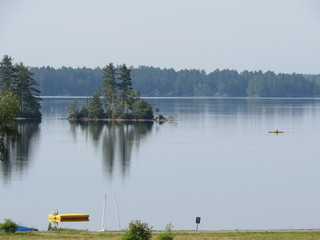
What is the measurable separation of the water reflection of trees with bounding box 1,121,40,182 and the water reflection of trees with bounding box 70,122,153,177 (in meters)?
8.09

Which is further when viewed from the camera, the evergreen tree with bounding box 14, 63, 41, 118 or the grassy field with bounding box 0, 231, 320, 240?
the evergreen tree with bounding box 14, 63, 41, 118

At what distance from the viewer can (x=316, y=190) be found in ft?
231

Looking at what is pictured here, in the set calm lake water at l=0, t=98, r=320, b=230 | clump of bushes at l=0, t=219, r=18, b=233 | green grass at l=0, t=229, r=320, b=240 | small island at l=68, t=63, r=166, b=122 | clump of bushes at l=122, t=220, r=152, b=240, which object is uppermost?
small island at l=68, t=63, r=166, b=122

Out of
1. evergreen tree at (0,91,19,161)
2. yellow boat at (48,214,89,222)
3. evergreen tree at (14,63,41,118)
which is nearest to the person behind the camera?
yellow boat at (48,214,89,222)

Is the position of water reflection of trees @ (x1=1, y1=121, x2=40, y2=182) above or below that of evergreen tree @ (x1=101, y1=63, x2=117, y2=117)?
below

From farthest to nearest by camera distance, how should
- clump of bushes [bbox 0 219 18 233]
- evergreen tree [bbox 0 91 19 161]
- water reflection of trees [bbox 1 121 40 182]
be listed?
water reflection of trees [bbox 1 121 40 182] < evergreen tree [bbox 0 91 19 161] < clump of bushes [bbox 0 219 18 233]

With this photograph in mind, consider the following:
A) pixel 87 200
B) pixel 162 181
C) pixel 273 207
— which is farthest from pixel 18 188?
pixel 273 207

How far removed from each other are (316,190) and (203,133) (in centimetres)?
6831

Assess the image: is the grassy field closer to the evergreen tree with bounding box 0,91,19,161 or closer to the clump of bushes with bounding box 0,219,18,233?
the clump of bushes with bounding box 0,219,18,233

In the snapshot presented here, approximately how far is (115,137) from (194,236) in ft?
275

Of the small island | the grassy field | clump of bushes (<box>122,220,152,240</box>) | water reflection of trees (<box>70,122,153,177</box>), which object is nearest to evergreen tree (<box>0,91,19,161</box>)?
the grassy field

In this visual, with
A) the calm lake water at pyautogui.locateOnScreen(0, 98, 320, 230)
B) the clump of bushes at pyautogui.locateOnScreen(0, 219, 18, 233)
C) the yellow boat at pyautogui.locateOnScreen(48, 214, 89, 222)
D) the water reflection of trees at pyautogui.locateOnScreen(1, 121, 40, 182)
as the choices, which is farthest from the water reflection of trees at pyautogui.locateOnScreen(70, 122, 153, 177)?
the clump of bushes at pyautogui.locateOnScreen(0, 219, 18, 233)

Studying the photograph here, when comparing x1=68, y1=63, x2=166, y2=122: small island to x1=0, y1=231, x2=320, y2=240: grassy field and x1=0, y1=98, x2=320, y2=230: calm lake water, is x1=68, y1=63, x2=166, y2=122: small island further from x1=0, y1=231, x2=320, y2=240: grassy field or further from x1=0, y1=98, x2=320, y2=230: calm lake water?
x1=0, y1=231, x2=320, y2=240: grassy field

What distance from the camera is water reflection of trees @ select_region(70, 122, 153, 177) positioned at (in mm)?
91131
